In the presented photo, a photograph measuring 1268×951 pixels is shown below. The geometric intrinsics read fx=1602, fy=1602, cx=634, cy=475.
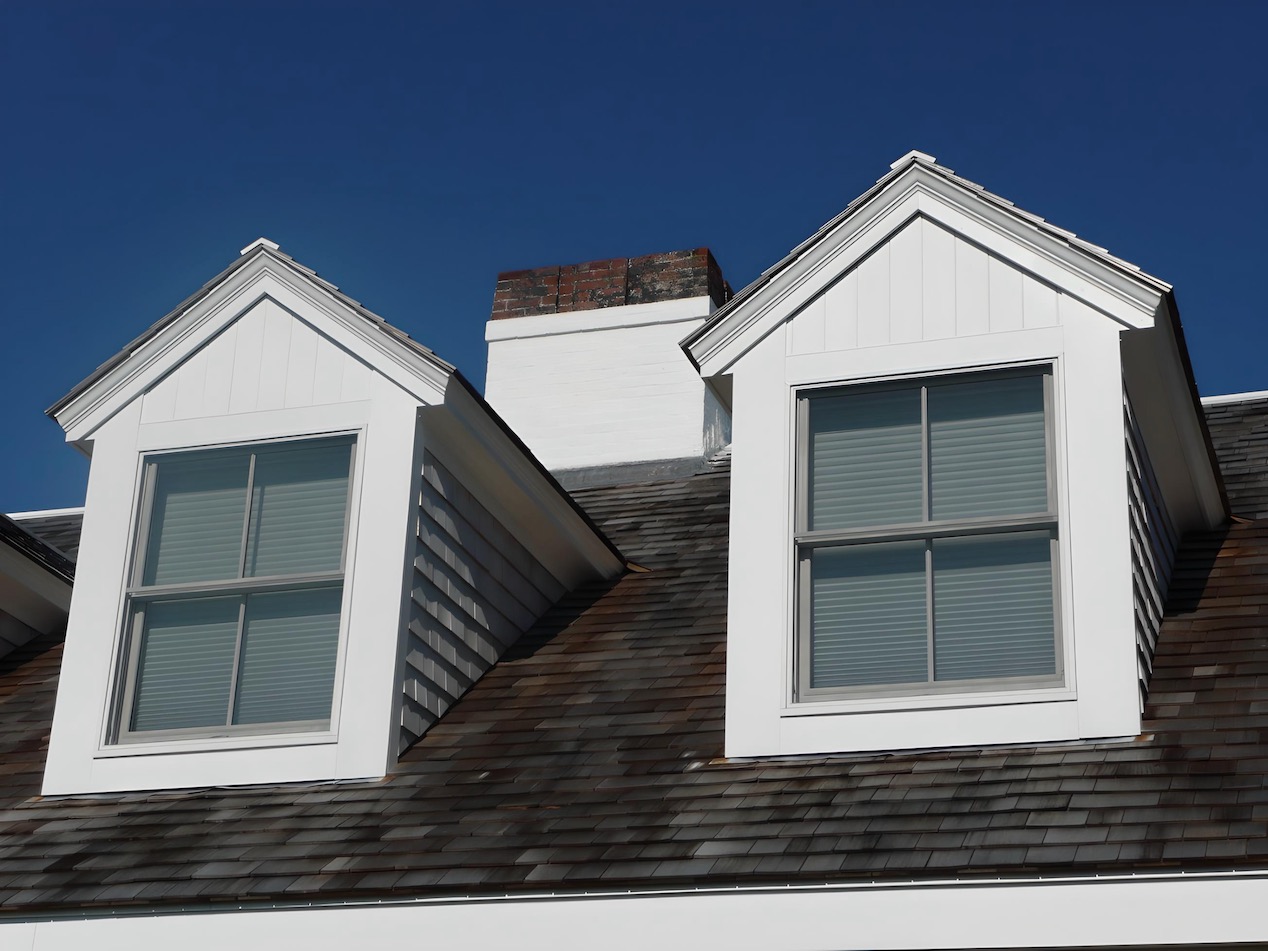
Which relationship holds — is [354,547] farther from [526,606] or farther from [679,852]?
[679,852]

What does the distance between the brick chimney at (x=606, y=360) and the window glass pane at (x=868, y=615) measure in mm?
4540

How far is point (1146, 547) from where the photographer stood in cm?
739

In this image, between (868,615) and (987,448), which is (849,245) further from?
(868,615)

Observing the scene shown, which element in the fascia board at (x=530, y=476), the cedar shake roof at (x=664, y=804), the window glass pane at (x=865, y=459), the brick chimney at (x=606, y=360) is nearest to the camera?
the cedar shake roof at (x=664, y=804)

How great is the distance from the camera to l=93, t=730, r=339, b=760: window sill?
24.1 feet

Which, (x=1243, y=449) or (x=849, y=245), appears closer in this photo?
(x=849, y=245)

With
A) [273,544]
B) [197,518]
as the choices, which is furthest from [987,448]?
[197,518]

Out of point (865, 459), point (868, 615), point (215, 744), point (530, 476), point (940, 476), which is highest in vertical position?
point (530, 476)

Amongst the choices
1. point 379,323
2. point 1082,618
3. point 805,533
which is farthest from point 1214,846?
point 379,323

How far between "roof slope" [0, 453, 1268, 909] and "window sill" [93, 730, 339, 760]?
0.21 m

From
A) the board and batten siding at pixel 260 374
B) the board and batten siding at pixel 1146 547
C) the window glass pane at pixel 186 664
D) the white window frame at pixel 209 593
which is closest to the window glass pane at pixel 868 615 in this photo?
the board and batten siding at pixel 1146 547

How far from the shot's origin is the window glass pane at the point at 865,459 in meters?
7.21

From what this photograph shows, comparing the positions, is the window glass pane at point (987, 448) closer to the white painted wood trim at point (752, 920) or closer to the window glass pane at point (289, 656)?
the white painted wood trim at point (752, 920)

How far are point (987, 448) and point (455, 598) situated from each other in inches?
110
